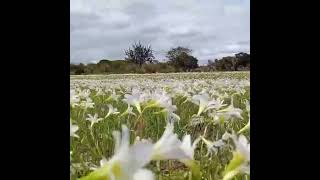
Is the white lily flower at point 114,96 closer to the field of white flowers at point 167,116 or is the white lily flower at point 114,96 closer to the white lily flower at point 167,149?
the field of white flowers at point 167,116

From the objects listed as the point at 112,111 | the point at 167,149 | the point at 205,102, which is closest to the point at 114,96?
the point at 112,111

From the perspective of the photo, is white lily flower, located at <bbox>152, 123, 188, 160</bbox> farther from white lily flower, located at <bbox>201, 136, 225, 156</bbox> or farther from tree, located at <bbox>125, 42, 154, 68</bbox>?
tree, located at <bbox>125, 42, 154, 68</bbox>

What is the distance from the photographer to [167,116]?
59 cm

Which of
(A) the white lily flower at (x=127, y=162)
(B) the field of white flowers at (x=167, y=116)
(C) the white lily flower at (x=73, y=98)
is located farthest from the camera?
(C) the white lily flower at (x=73, y=98)

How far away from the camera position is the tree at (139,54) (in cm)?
62

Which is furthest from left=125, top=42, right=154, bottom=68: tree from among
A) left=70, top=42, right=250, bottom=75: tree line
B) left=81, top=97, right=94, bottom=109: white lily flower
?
left=81, top=97, right=94, bottom=109: white lily flower

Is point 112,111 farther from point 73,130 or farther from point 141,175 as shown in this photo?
point 141,175

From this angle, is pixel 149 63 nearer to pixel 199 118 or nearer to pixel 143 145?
pixel 199 118

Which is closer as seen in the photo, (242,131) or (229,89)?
(242,131)

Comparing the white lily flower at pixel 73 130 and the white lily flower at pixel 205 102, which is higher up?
the white lily flower at pixel 205 102

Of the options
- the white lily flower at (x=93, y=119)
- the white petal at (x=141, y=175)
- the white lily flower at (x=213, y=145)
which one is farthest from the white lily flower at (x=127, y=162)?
the white lily flower at (x=93, y=119)
